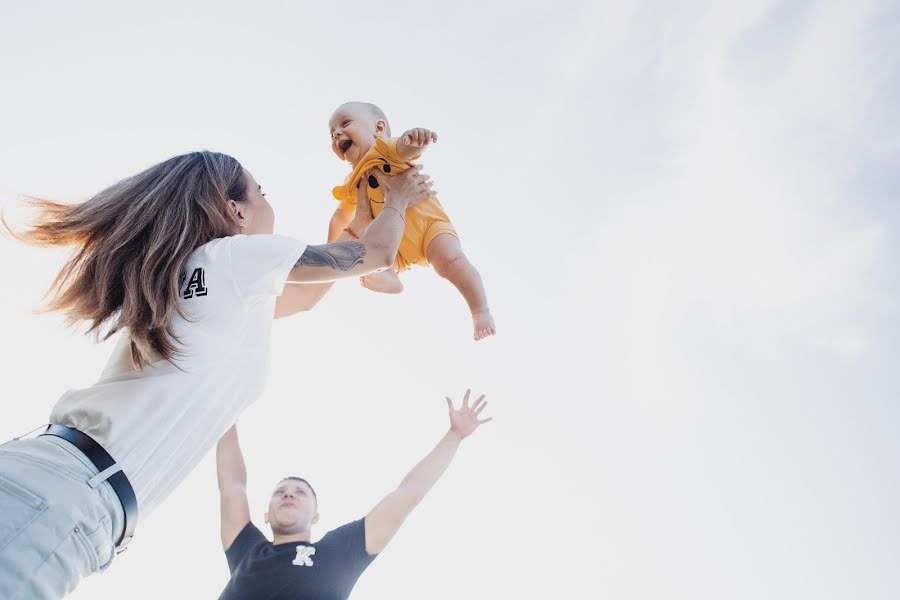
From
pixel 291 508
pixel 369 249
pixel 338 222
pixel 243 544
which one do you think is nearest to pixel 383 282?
pixel 338 222

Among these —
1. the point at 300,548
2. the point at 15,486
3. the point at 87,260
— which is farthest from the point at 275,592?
the point at 15,486

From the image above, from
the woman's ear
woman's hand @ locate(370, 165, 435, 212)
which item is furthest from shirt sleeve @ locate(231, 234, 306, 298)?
woman's hand @ locate(370, 165, 435, 212)

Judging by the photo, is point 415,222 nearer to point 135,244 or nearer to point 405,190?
point 405,190

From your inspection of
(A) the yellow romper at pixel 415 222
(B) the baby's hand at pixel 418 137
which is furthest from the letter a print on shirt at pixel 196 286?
(A) the yellow romper at pixel 415 222

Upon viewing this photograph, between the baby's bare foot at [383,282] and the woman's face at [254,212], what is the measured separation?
6.12 ft

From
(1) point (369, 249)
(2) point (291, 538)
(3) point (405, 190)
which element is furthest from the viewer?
(2) point (291, 538)

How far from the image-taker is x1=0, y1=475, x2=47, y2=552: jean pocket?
1420 millimetres

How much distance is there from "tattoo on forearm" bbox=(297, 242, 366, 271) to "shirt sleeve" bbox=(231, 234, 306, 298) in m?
0.10

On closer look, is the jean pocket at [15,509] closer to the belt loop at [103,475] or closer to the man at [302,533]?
the belt loop at [103,475]

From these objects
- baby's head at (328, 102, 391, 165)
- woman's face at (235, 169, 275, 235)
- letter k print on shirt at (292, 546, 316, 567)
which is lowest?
letter k print on shirt at (292, 546, 316, 567)

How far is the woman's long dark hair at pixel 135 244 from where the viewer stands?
1855 millimetres

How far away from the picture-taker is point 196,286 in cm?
194

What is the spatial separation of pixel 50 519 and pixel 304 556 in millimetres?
2746

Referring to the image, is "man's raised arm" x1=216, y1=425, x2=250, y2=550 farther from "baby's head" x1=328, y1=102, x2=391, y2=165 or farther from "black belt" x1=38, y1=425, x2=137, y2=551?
"black belt" x1=38, y1=425, x2=137, y2=551
